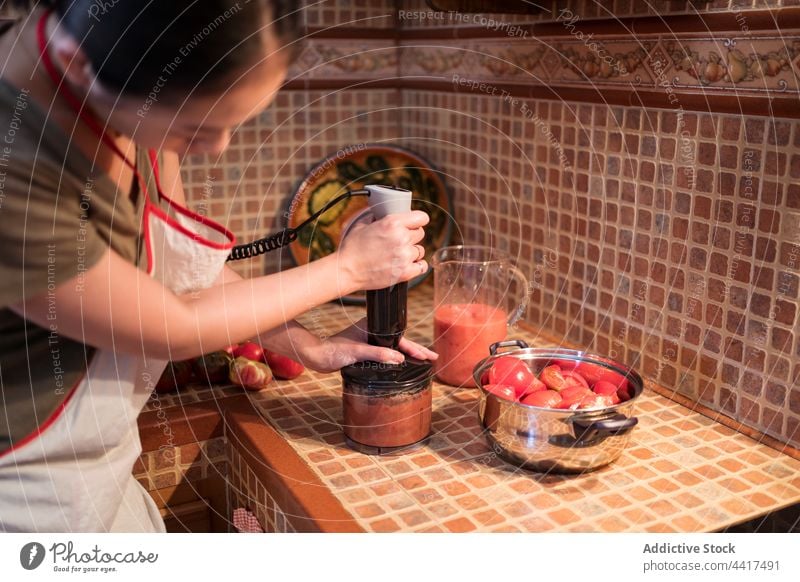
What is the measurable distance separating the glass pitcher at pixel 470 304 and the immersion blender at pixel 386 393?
0.41 ft

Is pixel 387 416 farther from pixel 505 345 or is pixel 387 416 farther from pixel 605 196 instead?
pixel 605 196

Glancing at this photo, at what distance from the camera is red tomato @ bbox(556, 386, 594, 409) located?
690 millimetres

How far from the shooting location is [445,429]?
0.78 m

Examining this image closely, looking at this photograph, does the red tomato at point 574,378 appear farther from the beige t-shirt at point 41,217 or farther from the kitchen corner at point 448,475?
the beige t-shirt at point 41,217

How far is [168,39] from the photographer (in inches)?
18.0

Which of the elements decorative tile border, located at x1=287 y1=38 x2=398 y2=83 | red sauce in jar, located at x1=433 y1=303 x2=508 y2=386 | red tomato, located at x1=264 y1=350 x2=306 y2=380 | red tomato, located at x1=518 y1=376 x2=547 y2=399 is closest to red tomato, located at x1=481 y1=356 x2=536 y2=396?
red tomato, located at x1=518 y1=376 x2=547 y2=399

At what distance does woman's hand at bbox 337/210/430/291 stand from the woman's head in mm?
164

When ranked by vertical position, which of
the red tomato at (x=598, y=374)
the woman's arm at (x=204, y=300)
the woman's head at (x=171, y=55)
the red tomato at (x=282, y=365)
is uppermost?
the woman's head at (x=171, y=55)

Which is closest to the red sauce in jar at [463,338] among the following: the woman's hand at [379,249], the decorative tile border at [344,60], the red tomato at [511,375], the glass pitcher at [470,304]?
the glass pitcher at [470,304]

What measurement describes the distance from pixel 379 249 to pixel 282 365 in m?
0.30

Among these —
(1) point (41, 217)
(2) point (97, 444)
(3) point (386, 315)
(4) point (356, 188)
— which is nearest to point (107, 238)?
(1) point (41, 217)

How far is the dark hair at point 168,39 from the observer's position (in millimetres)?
462
